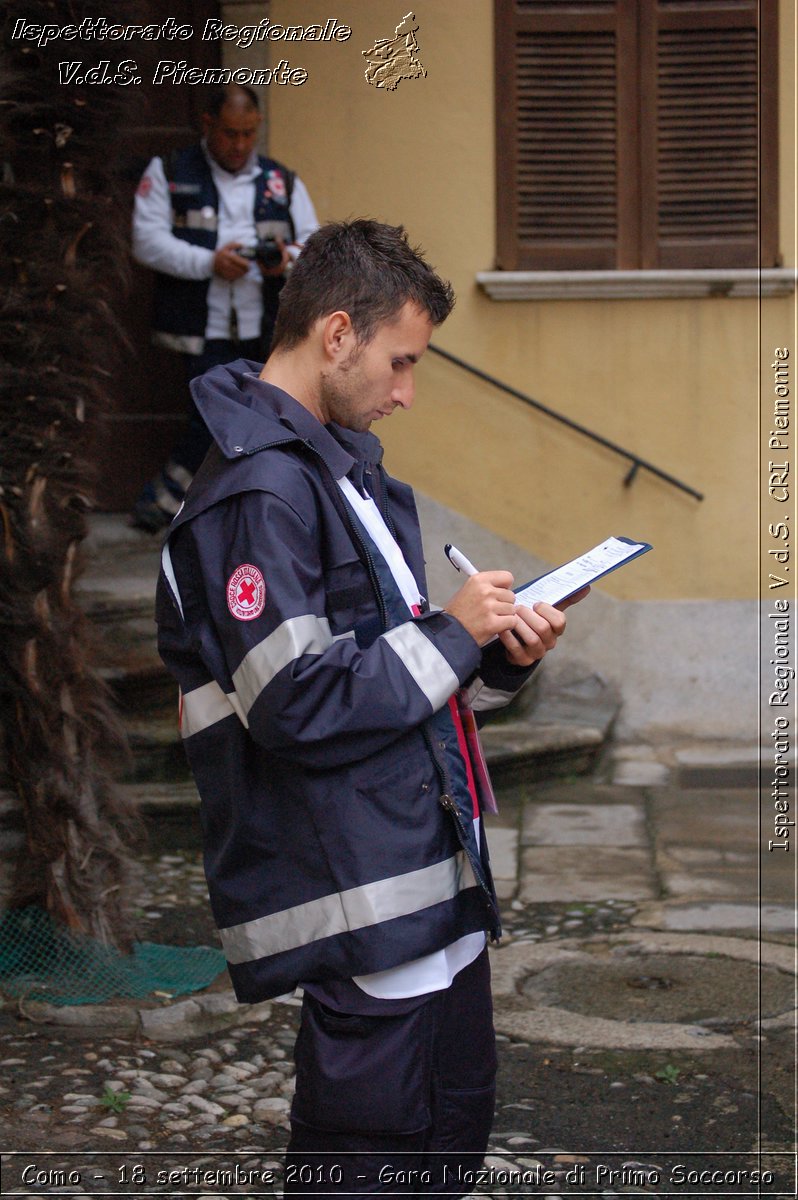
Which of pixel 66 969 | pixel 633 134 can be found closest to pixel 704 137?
pixel 633 134

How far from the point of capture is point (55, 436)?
12.6 feet

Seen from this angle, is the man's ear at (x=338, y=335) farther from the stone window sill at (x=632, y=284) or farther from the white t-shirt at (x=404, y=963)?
the stone window sill at (x=632, y=284)

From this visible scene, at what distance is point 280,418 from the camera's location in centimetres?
219

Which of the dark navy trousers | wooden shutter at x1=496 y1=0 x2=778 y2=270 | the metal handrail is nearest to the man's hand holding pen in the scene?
the dark navy trousers

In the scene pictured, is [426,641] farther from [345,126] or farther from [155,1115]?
[345,126]

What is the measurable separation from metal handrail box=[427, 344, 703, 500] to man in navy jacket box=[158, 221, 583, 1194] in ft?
13.9

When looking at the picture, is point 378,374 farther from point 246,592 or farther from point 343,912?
point 343,912

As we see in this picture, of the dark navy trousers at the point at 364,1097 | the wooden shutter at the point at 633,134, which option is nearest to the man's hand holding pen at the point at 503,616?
the dark navy trousers at the point at 364,1097

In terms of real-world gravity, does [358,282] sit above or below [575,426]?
above

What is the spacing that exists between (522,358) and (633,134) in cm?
115

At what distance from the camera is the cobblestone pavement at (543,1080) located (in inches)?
121

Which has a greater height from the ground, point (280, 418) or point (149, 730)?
point (280, 418)

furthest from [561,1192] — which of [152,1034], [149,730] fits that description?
[149,730]

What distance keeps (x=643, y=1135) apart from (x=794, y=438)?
3.93 m
